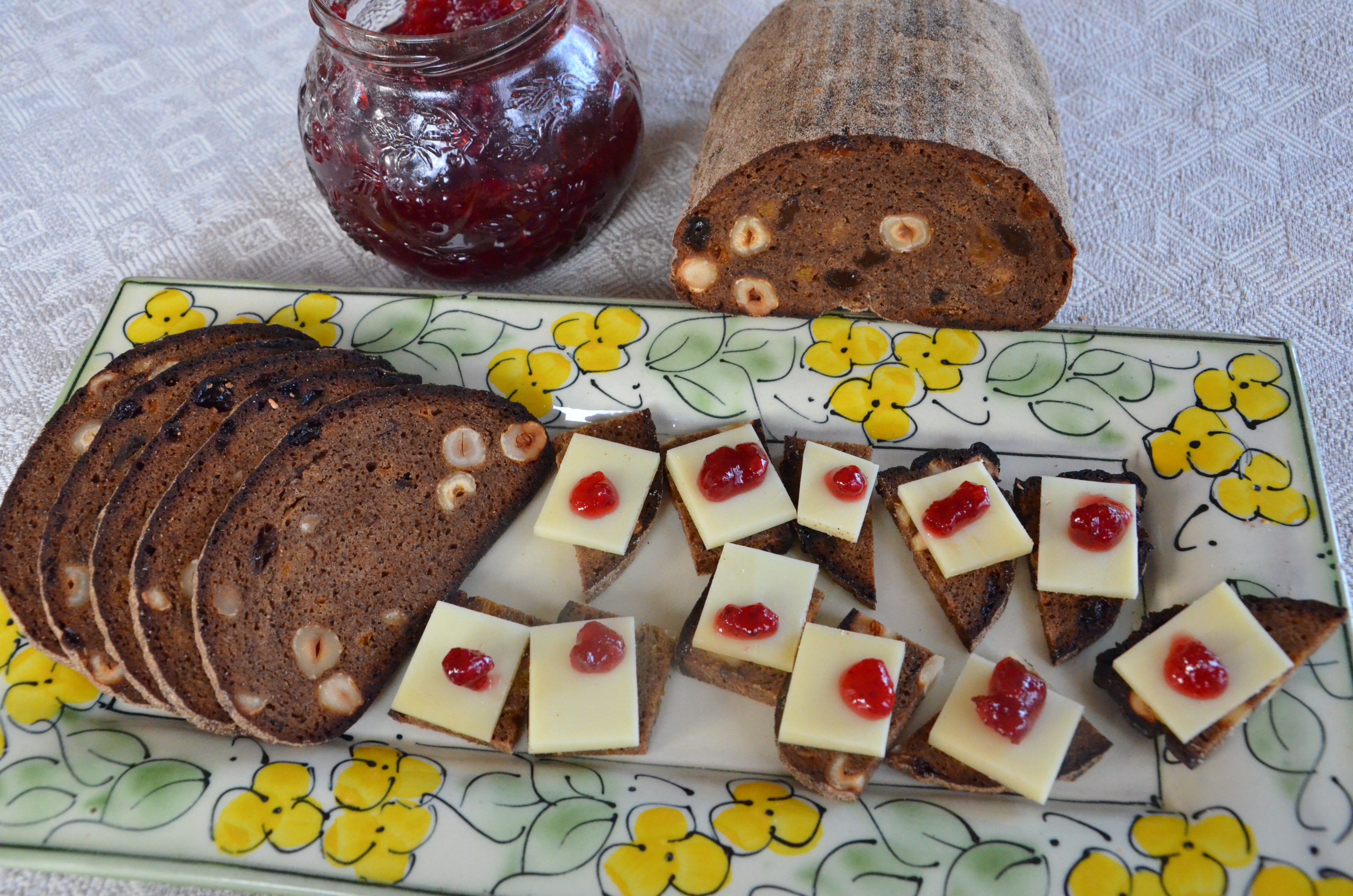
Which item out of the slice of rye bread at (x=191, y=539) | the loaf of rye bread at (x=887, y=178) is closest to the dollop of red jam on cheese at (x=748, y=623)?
the loaf of rye bread at (x=887, y=178)

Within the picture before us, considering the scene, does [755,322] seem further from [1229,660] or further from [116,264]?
[116,264]

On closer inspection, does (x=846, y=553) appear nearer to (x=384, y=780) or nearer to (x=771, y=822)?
(x=771, y=822)

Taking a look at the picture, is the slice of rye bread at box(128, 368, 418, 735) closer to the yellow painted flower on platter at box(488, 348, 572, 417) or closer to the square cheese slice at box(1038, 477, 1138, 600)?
the yellow painted flower on platter at box(488, 348, 572, 417)

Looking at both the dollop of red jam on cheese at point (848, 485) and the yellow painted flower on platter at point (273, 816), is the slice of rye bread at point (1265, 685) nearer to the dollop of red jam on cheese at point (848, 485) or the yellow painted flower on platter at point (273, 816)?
the dollop of red jam on cheese at point (848, 485)

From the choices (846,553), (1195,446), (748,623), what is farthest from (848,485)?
(1195,446)

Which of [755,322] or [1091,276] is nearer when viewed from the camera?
[755,322]

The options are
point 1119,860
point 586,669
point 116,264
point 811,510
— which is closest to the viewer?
point 1119,860

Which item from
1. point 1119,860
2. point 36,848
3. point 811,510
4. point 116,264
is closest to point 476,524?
point 811,510

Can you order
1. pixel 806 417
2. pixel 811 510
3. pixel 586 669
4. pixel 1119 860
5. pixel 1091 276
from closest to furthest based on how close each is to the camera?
pixel 1119 860 → pixel 586 669 → pixel 811 510 → pixel 806 417 → pixel 1091 276
